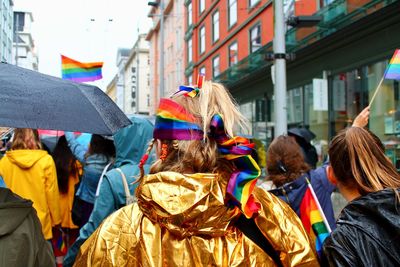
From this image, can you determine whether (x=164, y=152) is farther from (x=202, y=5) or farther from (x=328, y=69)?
(x=202, y=5)

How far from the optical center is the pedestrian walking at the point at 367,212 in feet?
5.55

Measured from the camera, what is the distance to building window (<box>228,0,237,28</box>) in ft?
71.9

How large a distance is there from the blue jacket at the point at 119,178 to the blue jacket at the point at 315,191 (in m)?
1.09

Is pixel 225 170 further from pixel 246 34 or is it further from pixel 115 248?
pixel 246 34

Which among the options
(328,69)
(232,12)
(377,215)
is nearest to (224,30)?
(232,12)

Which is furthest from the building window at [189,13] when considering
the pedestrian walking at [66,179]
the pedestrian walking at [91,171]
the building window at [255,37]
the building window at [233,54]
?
the pedestrian walking at [91,171]

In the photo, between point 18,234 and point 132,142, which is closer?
point 18,234

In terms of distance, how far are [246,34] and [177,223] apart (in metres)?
19.6

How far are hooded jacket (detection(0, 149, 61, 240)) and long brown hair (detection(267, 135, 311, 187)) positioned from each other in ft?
7.63

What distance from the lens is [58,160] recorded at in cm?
489

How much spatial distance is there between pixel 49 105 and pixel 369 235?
1622 mm

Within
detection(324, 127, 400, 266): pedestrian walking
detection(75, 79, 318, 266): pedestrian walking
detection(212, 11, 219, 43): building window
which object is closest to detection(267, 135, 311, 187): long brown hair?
detection(324, 127, 400, 266): pedestrian walking

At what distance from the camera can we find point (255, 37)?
19.3 m

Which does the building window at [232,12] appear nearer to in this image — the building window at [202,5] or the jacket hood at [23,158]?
the building window at [202,5]
